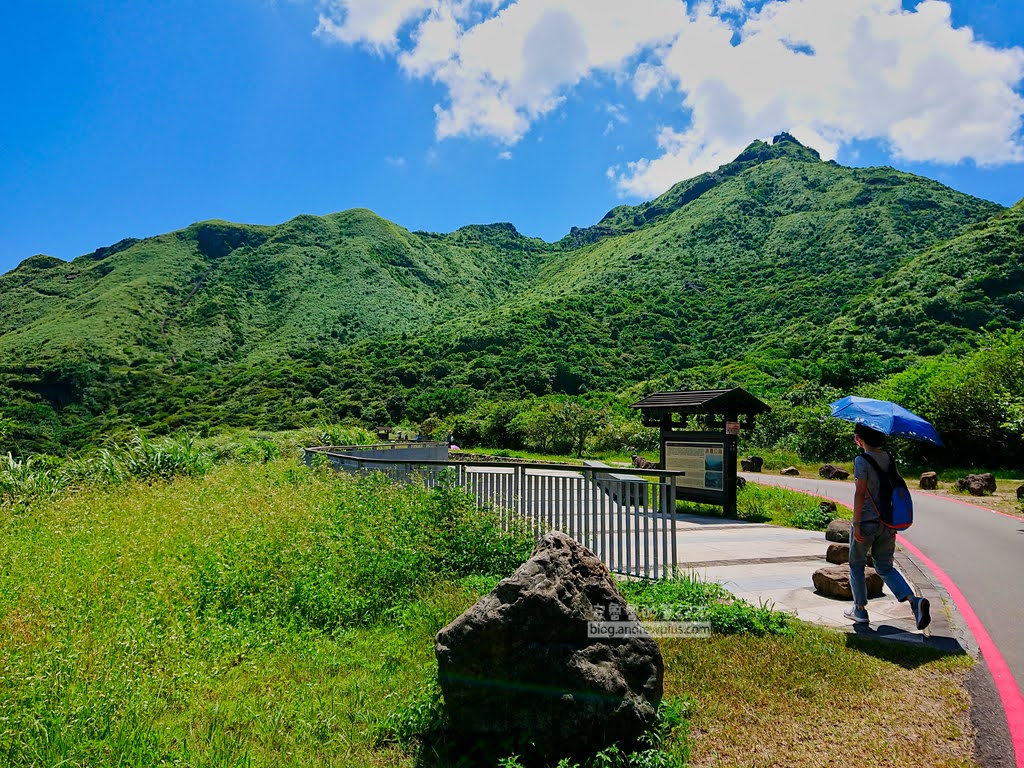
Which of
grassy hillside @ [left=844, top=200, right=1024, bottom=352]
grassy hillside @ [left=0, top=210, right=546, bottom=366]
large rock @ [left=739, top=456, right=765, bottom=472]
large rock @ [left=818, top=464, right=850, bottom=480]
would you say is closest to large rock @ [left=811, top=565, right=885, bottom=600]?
large rock @ [left=818, top=464, right=850, bottom=480]

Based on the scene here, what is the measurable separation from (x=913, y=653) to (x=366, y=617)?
196 inches

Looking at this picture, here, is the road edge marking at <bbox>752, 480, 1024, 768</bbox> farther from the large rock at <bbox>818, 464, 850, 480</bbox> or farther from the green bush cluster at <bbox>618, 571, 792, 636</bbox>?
the large rock at <bbox>818, 464, 850, 480</bbox>

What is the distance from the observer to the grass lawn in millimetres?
3557

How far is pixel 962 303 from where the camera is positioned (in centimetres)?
5297

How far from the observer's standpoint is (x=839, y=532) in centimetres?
948

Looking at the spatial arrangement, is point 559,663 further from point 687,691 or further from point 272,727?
point 272,727

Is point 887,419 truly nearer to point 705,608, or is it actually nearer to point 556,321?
point 705,608

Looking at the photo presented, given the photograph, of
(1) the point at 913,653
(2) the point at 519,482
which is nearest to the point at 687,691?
(1) the point at 913,653

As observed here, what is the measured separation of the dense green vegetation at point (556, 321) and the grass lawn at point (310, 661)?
10.3m

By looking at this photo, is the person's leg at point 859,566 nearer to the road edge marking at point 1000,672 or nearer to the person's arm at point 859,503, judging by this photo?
the person's arm at point 859,503

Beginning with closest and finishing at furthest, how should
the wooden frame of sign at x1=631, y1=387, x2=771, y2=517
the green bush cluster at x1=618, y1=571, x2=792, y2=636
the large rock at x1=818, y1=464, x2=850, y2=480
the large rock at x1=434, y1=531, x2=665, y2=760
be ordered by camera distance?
the large rock at x1=434, y1=531, x2=665, y2=760 < the green bush cluster at x1=618, y1=571, x2=792, y2=636 < the wooden frame of sign at x1=631, y1=387, x2=771, y2=517 < the large rock at x1=818, y1=464, x2=850, y2=480

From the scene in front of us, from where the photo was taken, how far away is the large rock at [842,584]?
21.6 ft

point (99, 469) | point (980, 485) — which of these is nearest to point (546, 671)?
point (99, 469)

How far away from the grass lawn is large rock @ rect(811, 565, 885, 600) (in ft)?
4.71
